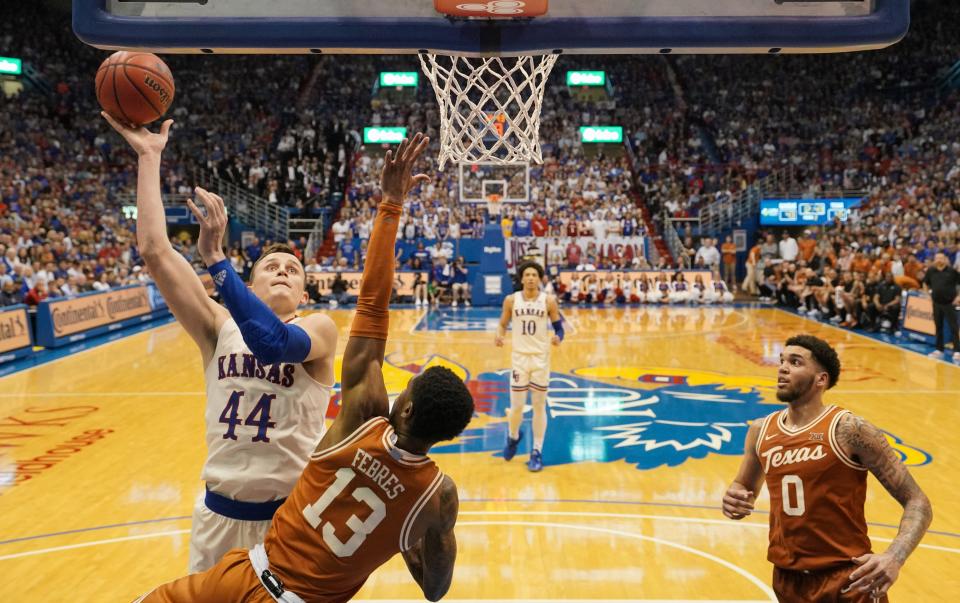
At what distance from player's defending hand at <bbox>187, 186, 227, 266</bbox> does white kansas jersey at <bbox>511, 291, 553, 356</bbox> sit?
5.40m

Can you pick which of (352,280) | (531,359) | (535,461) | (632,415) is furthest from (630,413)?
(352,280)

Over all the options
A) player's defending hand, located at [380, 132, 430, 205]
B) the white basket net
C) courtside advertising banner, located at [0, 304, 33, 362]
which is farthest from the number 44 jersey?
courtside advertising banner, located at [0, 304, 33, 362]

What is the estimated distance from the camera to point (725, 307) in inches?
850

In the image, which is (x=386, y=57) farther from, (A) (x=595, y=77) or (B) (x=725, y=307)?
(B) (x=725, y=307)

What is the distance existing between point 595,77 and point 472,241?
45.8ft

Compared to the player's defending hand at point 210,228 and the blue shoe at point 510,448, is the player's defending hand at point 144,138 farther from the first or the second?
the blue shoe at point 510,448

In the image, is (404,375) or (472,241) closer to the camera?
(404,375)

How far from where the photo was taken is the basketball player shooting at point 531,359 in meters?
7.68

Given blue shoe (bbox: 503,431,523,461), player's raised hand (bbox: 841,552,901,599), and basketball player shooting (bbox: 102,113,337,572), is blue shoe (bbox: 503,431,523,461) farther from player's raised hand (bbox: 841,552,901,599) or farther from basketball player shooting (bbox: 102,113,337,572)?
player's raised hand (bbox: 841,552,901,599)

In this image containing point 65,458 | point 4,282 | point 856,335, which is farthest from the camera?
point 856,335

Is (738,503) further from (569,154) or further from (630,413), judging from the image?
(569,154)

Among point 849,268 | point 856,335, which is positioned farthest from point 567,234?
point 856,335

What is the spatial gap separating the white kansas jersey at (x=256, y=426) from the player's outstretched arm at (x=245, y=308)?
34 centimetres

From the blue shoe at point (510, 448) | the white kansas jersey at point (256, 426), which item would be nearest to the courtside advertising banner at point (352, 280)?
the blue shoe at point (510, 448)
